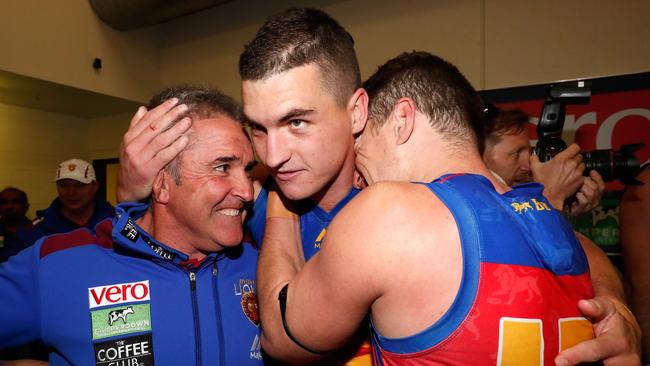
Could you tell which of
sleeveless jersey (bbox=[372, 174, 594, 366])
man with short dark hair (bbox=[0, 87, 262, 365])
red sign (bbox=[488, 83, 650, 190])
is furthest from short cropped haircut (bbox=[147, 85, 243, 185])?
red sign (bbox=[488, 83, 650, 190])

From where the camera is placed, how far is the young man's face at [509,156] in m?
2.40

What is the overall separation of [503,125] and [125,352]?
2140 mm

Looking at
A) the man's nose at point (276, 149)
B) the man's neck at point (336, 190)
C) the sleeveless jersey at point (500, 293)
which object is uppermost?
the man's nose at point (276, 149)

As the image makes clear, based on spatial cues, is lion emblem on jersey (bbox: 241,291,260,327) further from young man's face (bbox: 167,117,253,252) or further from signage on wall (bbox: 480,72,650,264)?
signage on wall (bbox: 480,72,650,264)

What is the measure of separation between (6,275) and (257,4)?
486 cm

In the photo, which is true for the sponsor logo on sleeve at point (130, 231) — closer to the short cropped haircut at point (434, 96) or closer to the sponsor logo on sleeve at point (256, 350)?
the sponsor logo on sleeve at point (256, 350)

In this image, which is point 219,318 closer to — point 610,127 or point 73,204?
point 73,204

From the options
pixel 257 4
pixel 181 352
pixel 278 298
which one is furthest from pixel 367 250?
pixel 257 4

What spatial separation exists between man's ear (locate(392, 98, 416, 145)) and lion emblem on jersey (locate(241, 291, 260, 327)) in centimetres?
73

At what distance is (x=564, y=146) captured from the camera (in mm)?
2055

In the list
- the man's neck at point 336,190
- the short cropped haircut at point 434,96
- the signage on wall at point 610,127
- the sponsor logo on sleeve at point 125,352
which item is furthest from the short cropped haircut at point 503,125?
the sponsor logo on sleeve at point 125,352

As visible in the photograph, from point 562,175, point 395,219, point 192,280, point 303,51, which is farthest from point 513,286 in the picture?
point 562,175

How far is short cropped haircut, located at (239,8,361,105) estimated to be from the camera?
4.16ft

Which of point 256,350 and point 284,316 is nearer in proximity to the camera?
point 284,316
